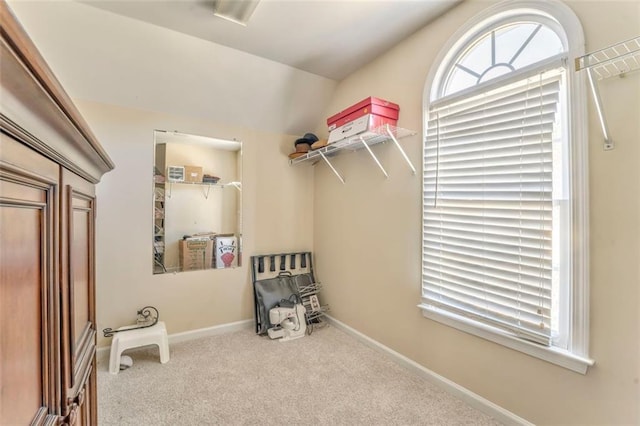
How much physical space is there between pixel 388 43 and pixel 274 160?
5.40 ft

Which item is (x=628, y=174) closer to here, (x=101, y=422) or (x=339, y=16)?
(x=339, y=16)

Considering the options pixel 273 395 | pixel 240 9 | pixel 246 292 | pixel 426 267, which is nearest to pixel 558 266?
pixel 426 267

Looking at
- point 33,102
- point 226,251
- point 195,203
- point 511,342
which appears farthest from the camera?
point 226,251

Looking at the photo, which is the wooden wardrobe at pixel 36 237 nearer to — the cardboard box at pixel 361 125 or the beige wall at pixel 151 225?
the cardboard box at pixel 361 125

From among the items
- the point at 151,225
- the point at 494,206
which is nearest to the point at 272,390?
the point at 151,225

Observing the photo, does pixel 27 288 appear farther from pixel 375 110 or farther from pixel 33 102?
pixel 375 110

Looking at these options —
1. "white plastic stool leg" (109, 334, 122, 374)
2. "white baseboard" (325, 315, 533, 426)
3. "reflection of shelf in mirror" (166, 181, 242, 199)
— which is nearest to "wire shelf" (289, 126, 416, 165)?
"reflection of shelf in mirror" (166, 181, 242, 199)

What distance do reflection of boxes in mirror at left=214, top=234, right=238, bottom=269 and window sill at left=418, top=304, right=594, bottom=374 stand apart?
1.93 metres

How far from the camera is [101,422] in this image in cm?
171

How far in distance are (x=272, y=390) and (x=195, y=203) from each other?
1876 mm

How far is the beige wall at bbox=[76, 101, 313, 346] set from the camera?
8.32ft

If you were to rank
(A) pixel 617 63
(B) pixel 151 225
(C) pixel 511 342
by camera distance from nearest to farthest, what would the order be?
(A) pixel 617 63 < (C) pixel 511 342 < (B) pixel 151 225

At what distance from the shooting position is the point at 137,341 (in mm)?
2316

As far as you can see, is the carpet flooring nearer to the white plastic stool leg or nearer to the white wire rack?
the white plastic stool leg
